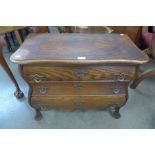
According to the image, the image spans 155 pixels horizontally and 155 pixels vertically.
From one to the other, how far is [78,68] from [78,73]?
0.04 meters

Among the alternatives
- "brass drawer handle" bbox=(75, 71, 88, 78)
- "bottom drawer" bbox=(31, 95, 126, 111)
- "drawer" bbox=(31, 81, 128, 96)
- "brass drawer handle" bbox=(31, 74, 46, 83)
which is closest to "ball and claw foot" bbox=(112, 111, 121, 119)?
"bottom drawer" bbox=(31, 95, 126, 111)

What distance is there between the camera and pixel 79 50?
36.7 inches

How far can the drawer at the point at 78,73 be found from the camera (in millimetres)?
894

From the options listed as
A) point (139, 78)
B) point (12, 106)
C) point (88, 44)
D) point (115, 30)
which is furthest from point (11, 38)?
point (139, 78)

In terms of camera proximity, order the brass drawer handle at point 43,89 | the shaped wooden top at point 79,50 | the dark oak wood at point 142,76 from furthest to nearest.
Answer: the dark oak wood at point 142,76, the brass drawer handle at point 43,89, the shaped wooden top at point 79,50

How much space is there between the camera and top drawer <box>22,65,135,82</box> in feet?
2.93

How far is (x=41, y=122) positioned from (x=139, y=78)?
1.03 m

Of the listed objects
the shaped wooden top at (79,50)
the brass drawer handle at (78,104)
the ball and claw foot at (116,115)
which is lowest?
the ball and claw foot at (116,115)

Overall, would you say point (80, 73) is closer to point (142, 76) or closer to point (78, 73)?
point (78, 73)

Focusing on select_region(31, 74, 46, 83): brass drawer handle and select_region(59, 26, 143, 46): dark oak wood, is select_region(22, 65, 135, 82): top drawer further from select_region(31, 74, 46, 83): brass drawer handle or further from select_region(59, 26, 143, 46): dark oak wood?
select_region(59, 26, 143, 46): dark oak wood

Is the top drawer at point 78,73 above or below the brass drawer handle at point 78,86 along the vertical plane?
above

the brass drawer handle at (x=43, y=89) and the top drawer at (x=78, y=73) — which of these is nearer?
the top drawer at (x=78, y=73)

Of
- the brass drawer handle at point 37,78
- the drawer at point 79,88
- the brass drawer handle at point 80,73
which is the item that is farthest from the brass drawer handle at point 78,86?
the brass drawer handle at point 37,78

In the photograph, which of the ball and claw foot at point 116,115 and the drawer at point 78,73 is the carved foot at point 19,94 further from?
the ball and claw foot at point 116,115
